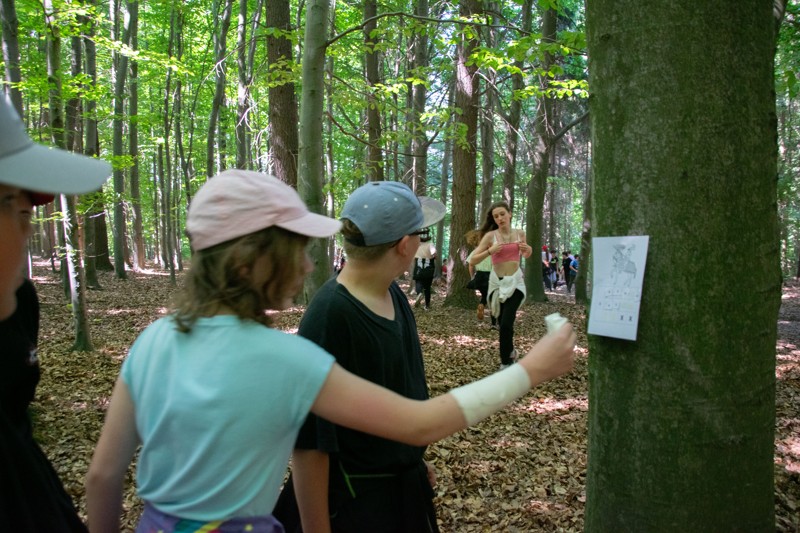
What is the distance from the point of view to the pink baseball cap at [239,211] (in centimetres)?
129

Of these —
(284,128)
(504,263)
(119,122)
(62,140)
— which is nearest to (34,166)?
(504,263)

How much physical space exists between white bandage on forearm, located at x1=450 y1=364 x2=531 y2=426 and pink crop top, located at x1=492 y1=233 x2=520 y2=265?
5.82 metres

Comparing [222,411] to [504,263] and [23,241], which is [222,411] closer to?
[23,241]

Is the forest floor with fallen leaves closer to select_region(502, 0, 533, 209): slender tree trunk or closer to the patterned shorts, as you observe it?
the patterned shorts

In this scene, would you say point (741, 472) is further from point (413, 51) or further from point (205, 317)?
point (413, 51)

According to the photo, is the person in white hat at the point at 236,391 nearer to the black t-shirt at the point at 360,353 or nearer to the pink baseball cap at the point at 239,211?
the pink baseball cap at the point at 239,211

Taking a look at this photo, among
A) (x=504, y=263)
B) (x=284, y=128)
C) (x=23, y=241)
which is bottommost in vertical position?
(x=504, y=263)

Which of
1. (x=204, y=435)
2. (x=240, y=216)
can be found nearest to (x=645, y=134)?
(x=240, y=216)

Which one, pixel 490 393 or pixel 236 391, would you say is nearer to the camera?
→ pixel 236 391

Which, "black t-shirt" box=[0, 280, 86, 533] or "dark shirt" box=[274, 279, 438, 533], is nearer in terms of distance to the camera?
"black t-shirt" box=[0, 280, 86, 533]

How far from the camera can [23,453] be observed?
110 cm

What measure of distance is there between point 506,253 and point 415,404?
6036mm

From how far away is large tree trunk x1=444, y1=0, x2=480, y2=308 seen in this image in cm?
1145

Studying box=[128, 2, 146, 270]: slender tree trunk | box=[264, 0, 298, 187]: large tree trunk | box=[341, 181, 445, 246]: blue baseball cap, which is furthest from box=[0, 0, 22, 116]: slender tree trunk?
box=[341, 181, 445, 246]: blue baseball cap
